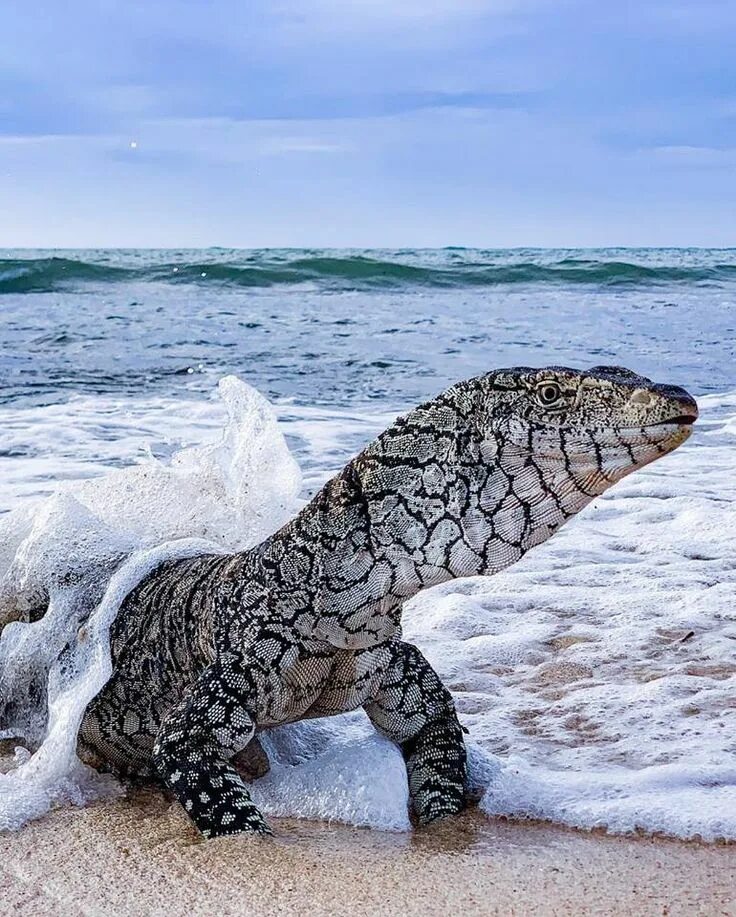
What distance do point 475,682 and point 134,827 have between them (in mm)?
1658

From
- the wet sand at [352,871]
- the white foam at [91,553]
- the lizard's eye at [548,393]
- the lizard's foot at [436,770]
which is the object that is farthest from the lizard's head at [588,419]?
the white foam at [91,553]

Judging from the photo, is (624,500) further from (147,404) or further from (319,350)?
(319,350)

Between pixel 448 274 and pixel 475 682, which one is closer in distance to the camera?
pixel 475 682

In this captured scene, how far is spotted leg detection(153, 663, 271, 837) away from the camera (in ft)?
10.5

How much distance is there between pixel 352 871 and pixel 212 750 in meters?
0.49

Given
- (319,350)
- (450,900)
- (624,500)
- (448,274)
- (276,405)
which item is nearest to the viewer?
(450,900)

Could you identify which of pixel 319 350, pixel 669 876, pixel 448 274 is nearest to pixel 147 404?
pixel 319 350

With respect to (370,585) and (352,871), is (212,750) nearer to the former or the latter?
(352,871)

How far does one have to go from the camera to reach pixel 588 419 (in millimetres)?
2752

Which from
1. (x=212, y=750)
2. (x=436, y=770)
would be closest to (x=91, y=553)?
(x=212, y=750)

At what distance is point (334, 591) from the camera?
10.4 feet

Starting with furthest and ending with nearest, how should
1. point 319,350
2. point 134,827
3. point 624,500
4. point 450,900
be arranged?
point 319,350 → point 624,500 → point 134,827 → point 450,900

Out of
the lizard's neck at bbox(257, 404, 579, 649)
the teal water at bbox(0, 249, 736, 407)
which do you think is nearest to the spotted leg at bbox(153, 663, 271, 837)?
the lizard's neck at bbox(257, 404, 579, 649)

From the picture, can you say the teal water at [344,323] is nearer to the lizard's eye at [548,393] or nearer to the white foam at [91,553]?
the white foam at [91,553]
